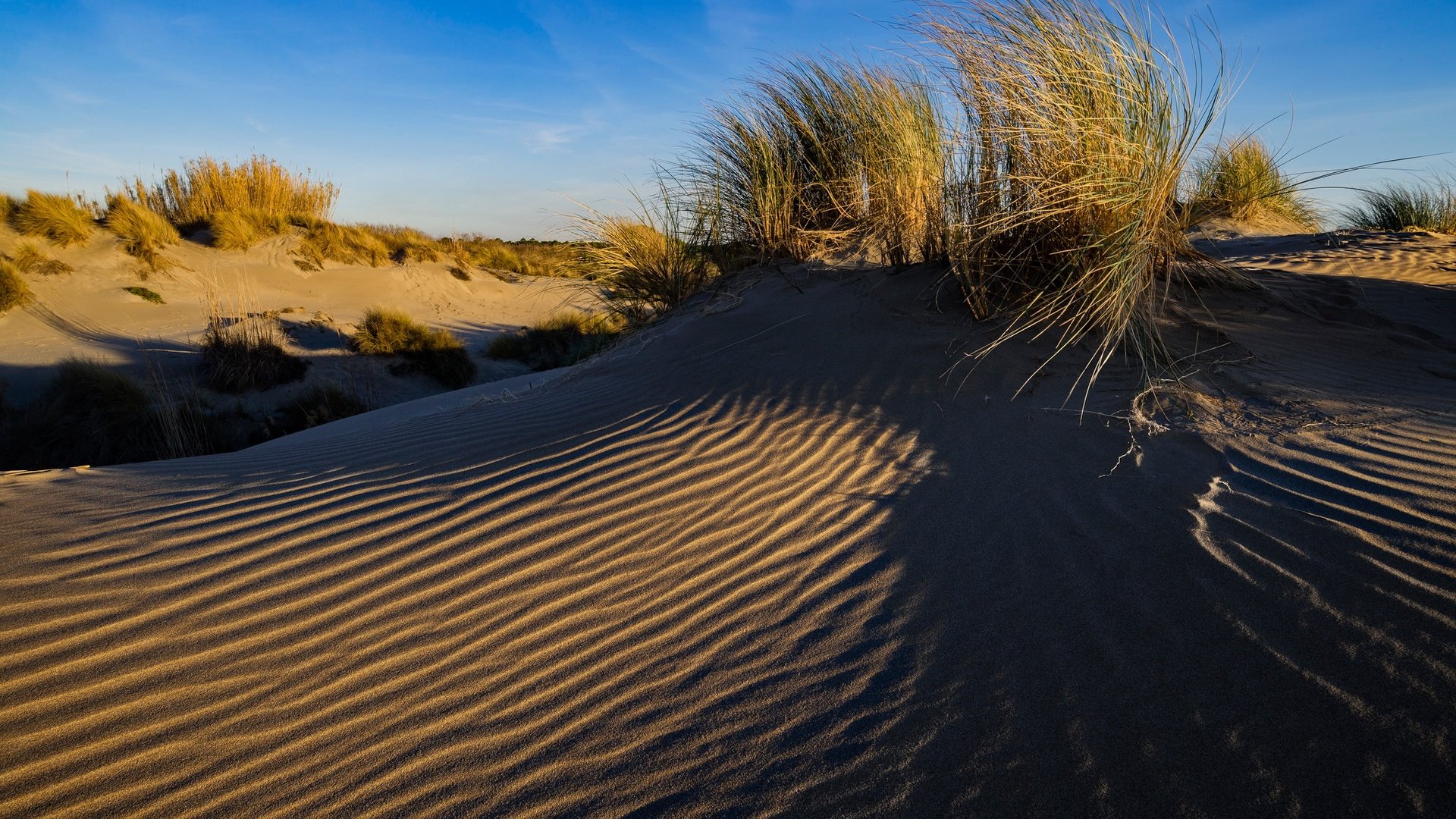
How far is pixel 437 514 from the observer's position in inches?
123

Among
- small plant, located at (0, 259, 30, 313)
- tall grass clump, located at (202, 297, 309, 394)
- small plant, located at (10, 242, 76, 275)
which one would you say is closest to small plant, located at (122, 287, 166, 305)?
small plant, located at (10, 242, 76, 275)

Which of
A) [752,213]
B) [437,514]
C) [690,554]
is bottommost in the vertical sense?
[690,554]

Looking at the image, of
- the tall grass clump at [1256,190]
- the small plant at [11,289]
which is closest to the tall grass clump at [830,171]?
the tall grass clump at [1256,190]

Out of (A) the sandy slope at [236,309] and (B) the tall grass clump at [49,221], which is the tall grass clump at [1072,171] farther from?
(B) the tall grass clump at [49,221]

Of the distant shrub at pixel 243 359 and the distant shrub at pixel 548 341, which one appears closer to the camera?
the distant shrub at pixel 243 359

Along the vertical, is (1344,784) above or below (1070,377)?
below

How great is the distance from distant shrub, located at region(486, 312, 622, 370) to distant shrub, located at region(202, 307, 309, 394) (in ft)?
11.2

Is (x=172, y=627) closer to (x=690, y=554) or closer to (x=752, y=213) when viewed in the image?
(x=690, y=554)

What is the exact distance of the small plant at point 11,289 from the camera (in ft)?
35.1

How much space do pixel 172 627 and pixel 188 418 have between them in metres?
6.46

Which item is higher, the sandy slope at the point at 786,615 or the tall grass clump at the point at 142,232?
the tall grass clump at the point at 142,232

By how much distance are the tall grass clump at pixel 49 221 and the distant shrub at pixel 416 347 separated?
5.88 m

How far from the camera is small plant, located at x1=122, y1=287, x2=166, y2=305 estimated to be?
12469 millimetres

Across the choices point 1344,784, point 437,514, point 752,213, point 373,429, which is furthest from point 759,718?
point 752,213
